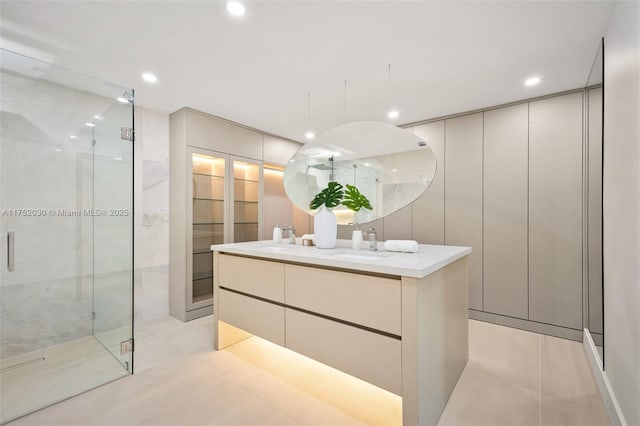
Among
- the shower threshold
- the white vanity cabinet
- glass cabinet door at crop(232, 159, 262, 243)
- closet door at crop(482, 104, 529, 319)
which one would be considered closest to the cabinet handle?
the shower threshold

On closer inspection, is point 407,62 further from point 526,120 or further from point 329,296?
point 329,296

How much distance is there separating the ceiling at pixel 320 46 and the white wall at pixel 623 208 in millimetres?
389

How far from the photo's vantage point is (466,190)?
11.0 feet

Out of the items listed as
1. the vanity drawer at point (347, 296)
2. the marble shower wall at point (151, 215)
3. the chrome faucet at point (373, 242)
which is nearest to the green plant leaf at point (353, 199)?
the chrome faucet at point (373, 242)

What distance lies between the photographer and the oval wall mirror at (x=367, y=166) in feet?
8.66

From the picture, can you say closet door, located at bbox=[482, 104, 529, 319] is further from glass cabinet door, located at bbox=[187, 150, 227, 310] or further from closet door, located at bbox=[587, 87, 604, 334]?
glass cabinet door, located at bbox=[187, 150, 227, 310]

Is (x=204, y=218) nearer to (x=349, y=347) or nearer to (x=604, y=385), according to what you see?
(x=349, y=347)

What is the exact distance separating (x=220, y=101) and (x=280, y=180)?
6.17ft

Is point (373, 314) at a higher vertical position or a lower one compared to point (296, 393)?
higher

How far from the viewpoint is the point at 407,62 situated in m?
2.28

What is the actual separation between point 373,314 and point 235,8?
6.56 ft

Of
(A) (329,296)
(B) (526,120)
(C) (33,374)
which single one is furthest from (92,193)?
(B) (526,120)

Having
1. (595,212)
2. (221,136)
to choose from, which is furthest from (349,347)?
(221,136)

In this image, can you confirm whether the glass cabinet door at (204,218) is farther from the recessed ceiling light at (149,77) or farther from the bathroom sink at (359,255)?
the bathroom sink at (359,255)
